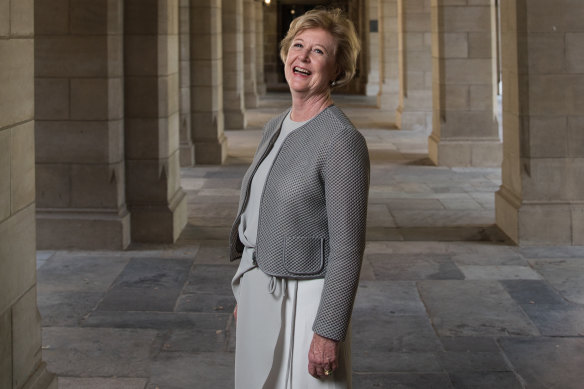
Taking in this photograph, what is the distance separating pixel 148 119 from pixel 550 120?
3826 mm

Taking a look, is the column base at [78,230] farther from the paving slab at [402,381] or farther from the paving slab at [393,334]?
Answer: the paving slab at [402,381]

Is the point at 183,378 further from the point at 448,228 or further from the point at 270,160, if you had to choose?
the point at 448,228

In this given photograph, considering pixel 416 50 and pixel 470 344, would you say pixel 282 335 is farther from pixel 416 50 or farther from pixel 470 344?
pixel 416 50

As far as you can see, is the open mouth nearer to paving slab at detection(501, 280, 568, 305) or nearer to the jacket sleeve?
the jacket sleeve

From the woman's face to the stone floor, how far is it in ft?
7.59

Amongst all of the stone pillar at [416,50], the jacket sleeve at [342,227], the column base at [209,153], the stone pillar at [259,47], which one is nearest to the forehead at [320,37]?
the jacket sleeve at [342,227]

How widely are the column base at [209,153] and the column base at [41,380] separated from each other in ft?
32.5

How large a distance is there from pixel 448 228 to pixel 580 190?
141cm

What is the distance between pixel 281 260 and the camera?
2812mm

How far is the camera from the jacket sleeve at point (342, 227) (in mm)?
2668

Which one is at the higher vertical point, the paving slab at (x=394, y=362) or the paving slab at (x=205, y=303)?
the paving slab at (x=205, y=303)

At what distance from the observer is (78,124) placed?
306 inches

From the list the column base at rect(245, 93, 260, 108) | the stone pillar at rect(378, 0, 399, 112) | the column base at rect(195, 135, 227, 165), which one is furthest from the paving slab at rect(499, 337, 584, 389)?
the column base at rect(245, 93, 260, 108)

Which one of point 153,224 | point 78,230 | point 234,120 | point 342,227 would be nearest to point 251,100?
point 234,120
